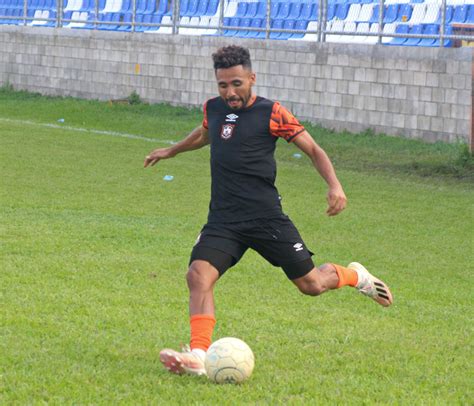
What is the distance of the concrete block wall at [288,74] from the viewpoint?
724 inches

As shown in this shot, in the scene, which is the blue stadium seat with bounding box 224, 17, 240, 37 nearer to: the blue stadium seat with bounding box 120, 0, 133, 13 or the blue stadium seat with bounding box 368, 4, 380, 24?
the blue stadium seat with bounding box 120, 0, 133, 13

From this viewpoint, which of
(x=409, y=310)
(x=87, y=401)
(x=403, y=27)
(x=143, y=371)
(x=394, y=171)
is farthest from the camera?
(x=403, y=27)

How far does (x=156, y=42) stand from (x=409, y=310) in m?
17.4

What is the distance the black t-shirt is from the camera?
6363mm

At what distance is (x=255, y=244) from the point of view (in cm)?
641

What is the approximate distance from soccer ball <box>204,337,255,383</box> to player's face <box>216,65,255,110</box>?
1343mm

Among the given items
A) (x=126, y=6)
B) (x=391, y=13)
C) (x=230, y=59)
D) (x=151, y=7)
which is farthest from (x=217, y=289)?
(x=126, y=6)

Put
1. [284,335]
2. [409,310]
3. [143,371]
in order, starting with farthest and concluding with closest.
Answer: [409,310] < [284,335] < [143,371]

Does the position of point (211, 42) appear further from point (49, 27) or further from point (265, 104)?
point (265, 104)

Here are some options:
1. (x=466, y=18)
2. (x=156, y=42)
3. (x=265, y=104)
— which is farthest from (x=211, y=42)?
(x=265, y=104)

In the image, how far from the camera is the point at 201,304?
613 centimetres

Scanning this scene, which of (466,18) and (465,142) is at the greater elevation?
(466,18)

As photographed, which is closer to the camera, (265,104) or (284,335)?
(265,104)

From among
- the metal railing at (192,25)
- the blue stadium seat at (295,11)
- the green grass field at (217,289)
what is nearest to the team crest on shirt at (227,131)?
the green grass field at (217,289)
